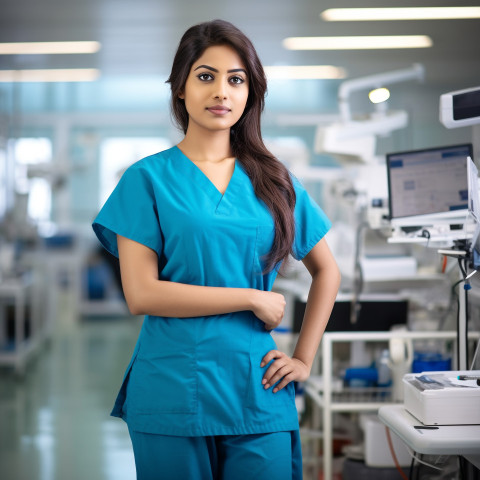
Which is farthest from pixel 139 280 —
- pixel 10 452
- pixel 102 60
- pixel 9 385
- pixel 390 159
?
pixel 102 60

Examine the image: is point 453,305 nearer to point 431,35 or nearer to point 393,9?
point 393,9

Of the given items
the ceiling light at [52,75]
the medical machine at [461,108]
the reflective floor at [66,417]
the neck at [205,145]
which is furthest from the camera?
the ceiling light at [52,75]

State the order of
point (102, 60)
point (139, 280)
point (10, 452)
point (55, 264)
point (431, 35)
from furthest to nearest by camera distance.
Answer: point (55, 264) → point (102, 60) → point (431, 35) → point (10, 452) → point (139, 280)

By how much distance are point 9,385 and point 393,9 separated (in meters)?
3.77

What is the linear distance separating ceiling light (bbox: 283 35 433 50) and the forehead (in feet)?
14.7

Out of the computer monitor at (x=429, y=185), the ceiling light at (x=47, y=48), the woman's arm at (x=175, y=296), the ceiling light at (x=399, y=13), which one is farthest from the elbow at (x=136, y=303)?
the ceiling light at (x=47, y=48)

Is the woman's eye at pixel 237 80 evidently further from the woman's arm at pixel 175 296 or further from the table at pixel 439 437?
the table at pixel 439 437

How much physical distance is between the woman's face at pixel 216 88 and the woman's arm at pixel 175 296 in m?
0.29

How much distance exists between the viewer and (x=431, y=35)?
534 cm

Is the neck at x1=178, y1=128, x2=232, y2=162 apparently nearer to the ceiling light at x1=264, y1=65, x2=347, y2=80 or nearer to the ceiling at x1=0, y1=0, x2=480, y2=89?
the ceiling at x1=0, y1=0, x2=480, y2=89

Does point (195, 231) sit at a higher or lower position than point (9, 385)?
higher

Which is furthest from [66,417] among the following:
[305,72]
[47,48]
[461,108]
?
[305,72]

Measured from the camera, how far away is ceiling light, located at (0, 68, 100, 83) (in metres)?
6.48

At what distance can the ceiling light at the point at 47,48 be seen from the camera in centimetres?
554
